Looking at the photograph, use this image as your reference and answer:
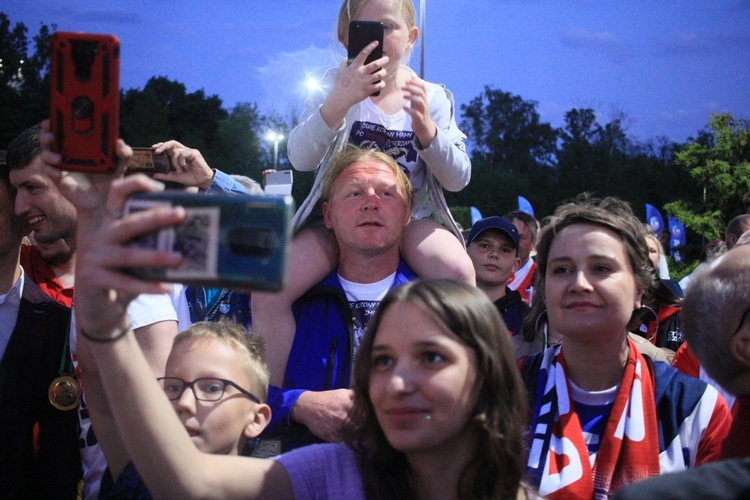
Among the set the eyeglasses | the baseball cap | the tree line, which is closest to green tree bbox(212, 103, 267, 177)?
the tree line

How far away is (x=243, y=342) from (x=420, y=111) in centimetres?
114

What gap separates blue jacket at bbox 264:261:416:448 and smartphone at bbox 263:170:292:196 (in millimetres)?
547

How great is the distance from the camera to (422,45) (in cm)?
1363

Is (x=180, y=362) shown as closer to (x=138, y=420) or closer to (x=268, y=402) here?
(x=268, y=402)

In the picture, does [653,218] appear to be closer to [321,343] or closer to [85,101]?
[321,343]

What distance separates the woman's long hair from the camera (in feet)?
5.88

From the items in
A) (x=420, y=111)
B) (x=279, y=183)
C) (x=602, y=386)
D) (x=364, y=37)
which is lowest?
(x=602, y=386)

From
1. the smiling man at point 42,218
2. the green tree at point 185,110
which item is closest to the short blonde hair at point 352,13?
the smiling man at point 42,218

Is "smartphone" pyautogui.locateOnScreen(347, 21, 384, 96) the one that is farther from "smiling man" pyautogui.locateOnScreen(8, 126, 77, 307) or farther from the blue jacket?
"smiling man" pyautogui.locateOnScreen(8, 126, 77, 307)

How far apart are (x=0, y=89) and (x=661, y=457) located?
3778 cm

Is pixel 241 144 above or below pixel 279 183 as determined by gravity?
above

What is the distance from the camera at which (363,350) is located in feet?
6.28

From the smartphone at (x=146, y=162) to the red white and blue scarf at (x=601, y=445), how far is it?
78.4 inches

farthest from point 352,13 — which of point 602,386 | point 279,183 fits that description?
point 602,386
